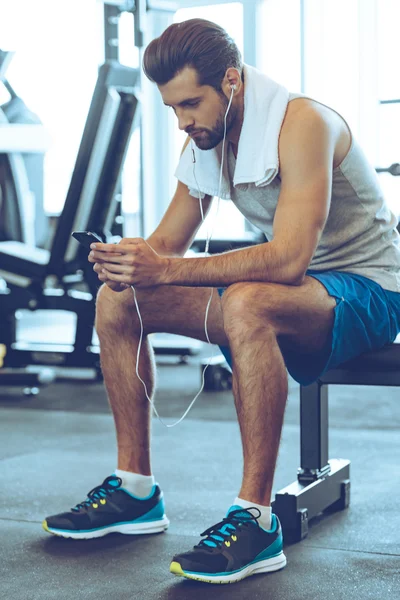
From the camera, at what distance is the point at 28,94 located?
4.90 m

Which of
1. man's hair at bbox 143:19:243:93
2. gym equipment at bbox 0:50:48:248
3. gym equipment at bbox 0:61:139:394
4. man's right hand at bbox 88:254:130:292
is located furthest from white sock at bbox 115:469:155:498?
gym equipment at bbox 0:50:48:248

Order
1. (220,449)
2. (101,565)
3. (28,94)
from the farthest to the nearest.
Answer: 1. (28,94)
2. (220,449)
3. (101,565)

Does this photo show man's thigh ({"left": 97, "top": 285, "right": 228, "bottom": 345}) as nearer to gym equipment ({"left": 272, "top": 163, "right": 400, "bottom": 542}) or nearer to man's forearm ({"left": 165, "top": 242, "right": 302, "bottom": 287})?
man's forearm ({"left": 165, "top": 242, "right": 302, "bottom": 287})

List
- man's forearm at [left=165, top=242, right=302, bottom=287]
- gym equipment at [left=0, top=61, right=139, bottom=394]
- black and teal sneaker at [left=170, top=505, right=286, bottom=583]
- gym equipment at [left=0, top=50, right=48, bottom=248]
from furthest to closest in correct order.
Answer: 1. gym equipment at [left=0, top=50, right=48, bottom=248]
2. gym equipment at [left=0, top=61, right=139, bottom=394]
3. man's forearm at [left=165, top=242, right=302, bottom=287]
4. black and teal sneaker at [left=170, top=505, right=286, bottom=583]

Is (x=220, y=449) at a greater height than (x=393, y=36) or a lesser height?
lesser

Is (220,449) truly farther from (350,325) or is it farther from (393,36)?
(393,36)

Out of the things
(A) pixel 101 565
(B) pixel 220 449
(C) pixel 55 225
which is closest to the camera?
(A) pixel 101 565

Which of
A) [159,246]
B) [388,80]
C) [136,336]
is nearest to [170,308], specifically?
[136,336]

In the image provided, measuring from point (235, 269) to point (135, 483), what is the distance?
49 cm

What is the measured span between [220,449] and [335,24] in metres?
3.41

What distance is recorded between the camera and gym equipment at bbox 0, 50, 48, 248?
3744mm

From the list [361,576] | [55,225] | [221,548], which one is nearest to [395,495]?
[361,576]

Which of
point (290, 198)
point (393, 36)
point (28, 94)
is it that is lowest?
point (290, 198)

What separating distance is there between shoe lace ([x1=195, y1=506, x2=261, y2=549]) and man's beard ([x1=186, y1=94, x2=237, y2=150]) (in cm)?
69
